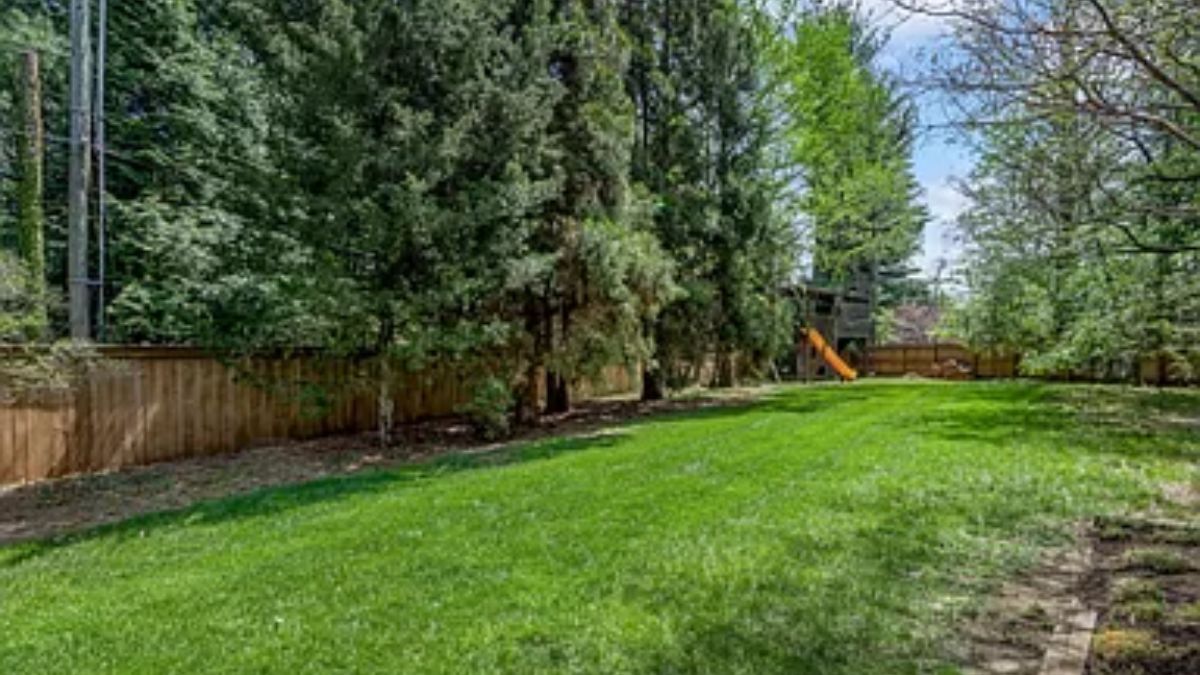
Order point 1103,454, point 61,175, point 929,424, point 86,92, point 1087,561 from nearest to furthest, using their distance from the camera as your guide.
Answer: point 1087,561 → point 1103,454 → point 929,424 → point 86,92 → point 61,175

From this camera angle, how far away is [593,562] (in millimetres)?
4629

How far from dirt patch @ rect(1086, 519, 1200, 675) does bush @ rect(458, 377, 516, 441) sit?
713 cm

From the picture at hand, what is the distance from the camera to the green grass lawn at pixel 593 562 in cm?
350

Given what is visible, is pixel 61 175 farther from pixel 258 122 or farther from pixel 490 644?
pixel 490 644

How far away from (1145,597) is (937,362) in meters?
26.7

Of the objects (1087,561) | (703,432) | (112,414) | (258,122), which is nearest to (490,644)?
(1087,561)

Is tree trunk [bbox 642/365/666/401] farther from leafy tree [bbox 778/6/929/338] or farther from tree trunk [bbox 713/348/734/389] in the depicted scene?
leafy tree [bbox 778/6/929/338]

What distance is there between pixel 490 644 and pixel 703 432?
6944 millimetres

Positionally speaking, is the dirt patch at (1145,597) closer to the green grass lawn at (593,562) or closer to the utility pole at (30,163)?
the green grass lawn at (593,562)

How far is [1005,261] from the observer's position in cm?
1106

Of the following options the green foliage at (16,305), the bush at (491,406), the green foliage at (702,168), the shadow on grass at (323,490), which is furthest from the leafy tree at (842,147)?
the green foliage at (16,305)

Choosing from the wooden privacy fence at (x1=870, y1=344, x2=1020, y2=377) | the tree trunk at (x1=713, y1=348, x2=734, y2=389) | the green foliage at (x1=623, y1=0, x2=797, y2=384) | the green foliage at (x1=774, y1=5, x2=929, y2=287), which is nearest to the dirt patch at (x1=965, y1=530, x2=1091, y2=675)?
the green foliage at (x1=623, y1=0, x2=797, y2=384)

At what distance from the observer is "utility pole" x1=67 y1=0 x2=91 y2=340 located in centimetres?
1128

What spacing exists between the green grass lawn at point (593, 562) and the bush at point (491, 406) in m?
1.94
